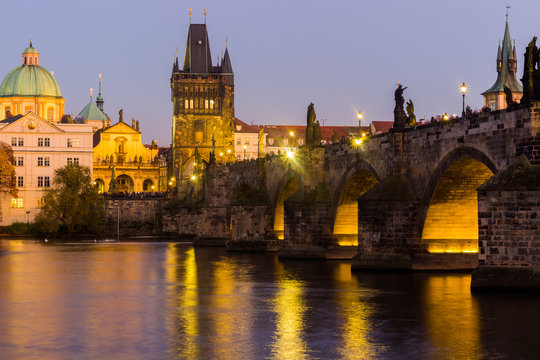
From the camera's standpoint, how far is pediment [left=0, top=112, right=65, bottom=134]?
117 m

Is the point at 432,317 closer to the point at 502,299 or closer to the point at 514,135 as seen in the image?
the point at 502,299

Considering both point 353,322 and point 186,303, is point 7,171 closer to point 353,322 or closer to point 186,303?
point 186,303

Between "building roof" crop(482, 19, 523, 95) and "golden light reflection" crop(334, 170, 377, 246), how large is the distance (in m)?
63.9

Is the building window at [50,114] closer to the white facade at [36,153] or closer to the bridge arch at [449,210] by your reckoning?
the white facade at [36,153]

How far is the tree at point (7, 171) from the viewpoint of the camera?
102 metres

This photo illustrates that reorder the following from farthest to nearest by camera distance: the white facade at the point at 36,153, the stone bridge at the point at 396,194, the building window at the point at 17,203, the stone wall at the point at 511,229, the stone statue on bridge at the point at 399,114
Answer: the white facade at the point at 36,153 → the building window at the point at 17,203 → the stone statue on bridge at the point at 399,114 → the stone bridge at the point at 396,194 → the stone wall at the point at 511,229

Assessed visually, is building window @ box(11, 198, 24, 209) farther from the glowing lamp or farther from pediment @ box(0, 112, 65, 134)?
the glowing lamp

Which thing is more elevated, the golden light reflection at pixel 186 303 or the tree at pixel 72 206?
the tree at pixel 72 206

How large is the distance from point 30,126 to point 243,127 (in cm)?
5275

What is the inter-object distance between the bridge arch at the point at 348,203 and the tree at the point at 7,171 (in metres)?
60.9


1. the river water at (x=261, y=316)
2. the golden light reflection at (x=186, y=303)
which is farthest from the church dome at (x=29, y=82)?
the river water at (x=261, y=316)

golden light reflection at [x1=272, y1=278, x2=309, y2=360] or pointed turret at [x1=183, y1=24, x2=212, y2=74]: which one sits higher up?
pointed turret at [x1=183, y1=24, x2=212, y2=74]

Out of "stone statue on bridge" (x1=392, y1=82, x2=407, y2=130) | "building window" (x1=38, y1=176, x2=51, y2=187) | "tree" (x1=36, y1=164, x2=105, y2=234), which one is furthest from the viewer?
"building window" (x1=38, y1=176, x2=51, y2=187)

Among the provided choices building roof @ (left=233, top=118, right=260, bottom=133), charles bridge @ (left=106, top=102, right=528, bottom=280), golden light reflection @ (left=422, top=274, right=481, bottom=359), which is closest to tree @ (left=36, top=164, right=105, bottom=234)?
charles bridge @ (left=106, top=102, right=528, bottom=280)
